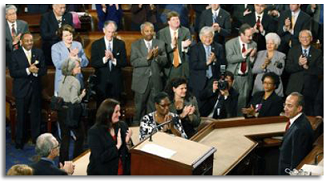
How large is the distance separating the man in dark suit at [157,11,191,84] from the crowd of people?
11 millimetres

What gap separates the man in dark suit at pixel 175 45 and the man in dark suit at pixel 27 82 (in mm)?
1447

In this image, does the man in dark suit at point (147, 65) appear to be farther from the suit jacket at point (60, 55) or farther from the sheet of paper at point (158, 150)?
the sheet of paper at point (158, 150)

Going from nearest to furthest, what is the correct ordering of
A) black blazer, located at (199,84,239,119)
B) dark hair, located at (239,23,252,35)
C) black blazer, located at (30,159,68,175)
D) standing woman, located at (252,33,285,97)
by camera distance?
black blazer, located at (30,159,68,175) < black blazer, located at (199,84,239,119) < standing woman, located at (252,33,285,97) < dark hair, located at (239,23,252,35)

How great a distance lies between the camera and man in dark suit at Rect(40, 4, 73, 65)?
1024 centimetres

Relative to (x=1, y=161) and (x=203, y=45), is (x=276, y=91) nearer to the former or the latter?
(x=203, y=45)

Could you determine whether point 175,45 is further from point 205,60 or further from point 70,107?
point 70,107

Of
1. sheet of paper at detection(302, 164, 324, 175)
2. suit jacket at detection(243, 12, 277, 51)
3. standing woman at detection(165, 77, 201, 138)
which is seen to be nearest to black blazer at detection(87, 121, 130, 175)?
standing woman at detection(165, 77, 201, 138)

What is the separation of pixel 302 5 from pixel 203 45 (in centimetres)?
134

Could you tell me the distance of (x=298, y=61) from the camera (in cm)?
1038

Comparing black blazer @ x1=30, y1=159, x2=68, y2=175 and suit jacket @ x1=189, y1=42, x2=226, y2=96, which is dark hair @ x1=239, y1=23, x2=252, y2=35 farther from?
black blazer @ x1=30, y1=159, x2=68, y2=175

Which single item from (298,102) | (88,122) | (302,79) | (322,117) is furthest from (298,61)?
(88,122)

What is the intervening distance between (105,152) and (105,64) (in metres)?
2.30

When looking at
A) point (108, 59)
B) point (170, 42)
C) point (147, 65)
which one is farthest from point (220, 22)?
point (108, 59)

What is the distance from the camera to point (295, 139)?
870 centimetres
